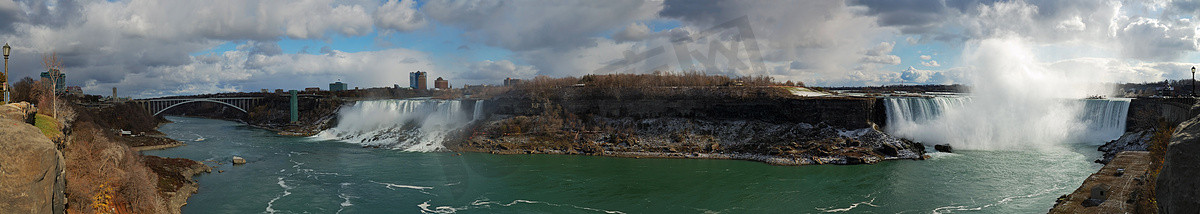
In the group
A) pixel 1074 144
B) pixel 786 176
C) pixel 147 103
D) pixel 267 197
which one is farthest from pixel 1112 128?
pixel 147 103

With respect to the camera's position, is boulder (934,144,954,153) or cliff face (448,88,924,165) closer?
cliff face (448,88,924,165)

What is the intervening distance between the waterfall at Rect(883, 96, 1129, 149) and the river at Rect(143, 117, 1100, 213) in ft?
10.3

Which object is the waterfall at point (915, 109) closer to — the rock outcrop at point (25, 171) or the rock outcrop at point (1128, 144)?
the rock outcrop at point (1128, 144)

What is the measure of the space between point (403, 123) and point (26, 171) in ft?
153

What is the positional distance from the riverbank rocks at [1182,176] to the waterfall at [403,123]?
38.7 metres

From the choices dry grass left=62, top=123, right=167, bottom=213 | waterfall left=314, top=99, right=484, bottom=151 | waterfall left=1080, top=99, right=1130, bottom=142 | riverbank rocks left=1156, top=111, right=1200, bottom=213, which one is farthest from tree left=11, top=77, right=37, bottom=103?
waterfall left=1080, top=99, right=1130, bottom=142

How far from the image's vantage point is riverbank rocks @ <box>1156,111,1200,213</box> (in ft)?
17.2

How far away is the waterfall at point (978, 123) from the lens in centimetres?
3884

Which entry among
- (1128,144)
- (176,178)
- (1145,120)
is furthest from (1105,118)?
(176,178)

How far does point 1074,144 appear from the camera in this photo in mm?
38000

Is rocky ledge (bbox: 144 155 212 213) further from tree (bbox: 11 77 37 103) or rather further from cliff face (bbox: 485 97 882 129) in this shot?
cliff face (bbox: 485 97 882 129)

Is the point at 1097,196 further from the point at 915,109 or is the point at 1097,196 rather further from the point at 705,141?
the point at 915,109

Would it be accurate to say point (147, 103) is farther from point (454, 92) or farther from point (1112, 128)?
point (1112, 128)

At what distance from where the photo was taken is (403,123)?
177ft
